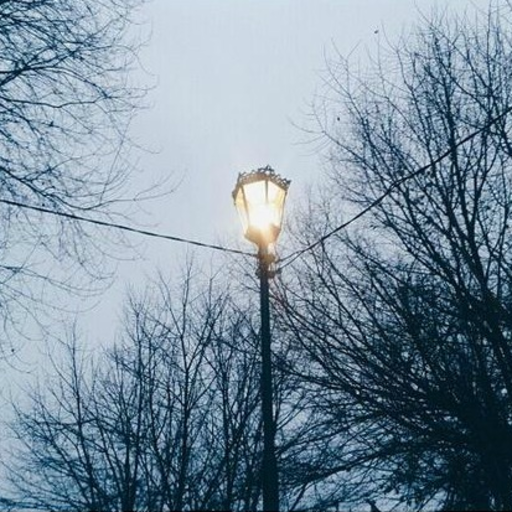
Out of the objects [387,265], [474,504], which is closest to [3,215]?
[387,265]

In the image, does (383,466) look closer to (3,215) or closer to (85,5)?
(3,215)

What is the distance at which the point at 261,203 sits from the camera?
471cm

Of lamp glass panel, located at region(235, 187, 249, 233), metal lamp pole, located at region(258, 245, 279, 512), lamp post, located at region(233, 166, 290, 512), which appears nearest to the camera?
metal lamp pole, located at region(258, 245, 279, 512)

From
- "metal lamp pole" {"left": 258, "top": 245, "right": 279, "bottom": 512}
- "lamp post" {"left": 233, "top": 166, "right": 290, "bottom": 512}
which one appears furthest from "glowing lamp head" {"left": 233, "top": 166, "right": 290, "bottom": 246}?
"metal lamp pole" {"left": 258, "top": 245, "right": 279, "bottom": 512}

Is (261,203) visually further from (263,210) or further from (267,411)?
(267,411)

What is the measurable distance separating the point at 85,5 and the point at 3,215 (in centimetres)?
245

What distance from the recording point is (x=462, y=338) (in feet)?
21.5

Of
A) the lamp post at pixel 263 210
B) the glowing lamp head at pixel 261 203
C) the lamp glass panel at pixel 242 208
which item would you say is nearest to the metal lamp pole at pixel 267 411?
the lamp post at pixel 263 210

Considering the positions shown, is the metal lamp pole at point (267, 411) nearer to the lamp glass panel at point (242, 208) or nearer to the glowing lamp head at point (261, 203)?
the glowing lamp head at point (261, 203)

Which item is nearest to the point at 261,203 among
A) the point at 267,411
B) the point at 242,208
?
the point at 242,208

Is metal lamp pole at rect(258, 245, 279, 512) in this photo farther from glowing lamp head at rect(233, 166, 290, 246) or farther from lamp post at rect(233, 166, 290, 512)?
glowing lamp head at rect(233, 166, 290, 246)

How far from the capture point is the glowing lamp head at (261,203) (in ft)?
15.3

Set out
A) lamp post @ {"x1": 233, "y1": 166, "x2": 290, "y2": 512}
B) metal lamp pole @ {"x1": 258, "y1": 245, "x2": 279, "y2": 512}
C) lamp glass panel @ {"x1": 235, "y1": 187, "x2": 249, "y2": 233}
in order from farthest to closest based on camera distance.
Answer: lamp glass panel @ {"x1": 235, "y1": 187, "x2": 249, "y2": 233}
lamp post @ {"x1": 233, "y1": 166, "x2": 290, "y2": 512}
metal lamp pole @ {"x1": 258, "y1": 245, "x2": 279, "y2": 512}

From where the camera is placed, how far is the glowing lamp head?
A: 4672 millimetres
